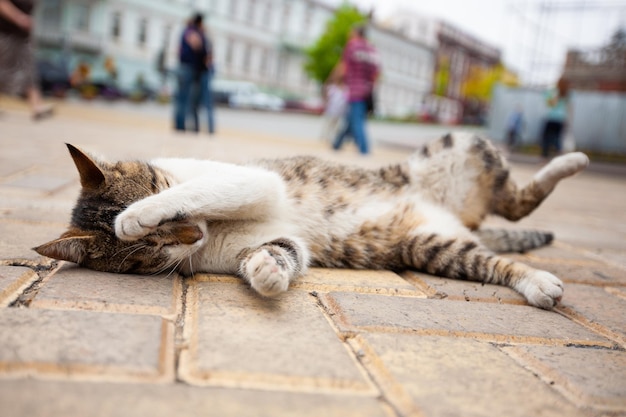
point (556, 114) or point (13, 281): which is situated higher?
point (556, 114)

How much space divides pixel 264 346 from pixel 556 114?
1234 cm

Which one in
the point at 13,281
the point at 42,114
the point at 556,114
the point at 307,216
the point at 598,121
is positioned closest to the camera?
the point at 13,281

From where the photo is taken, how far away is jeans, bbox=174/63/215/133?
9.26 m

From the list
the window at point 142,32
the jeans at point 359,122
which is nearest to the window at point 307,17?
the window at point 142,32

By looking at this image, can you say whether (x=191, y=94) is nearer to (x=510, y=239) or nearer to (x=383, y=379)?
(x=510, y=239)

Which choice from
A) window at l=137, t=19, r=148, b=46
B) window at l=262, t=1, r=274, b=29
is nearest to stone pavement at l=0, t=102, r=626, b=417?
window at l=137, t=19, r=148, b=46

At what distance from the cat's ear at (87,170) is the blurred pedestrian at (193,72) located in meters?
7.48

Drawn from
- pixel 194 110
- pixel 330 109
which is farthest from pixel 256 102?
pixel 194 110

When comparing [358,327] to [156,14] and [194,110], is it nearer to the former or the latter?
[194,110]

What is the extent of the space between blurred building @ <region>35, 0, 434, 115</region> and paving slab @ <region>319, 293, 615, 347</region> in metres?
22.1

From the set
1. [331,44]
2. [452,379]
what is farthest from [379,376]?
[331,44]

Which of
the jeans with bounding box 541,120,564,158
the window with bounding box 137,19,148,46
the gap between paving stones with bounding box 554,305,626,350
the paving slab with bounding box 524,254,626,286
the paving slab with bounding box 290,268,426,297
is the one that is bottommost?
the paving slab with bounding box 290,268,426,297

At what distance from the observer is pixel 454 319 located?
184 cm

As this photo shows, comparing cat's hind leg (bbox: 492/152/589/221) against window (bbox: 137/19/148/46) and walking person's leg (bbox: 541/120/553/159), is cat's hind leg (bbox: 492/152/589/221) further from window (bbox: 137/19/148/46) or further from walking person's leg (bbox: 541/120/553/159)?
window (bbox: 137/19/148/46)
